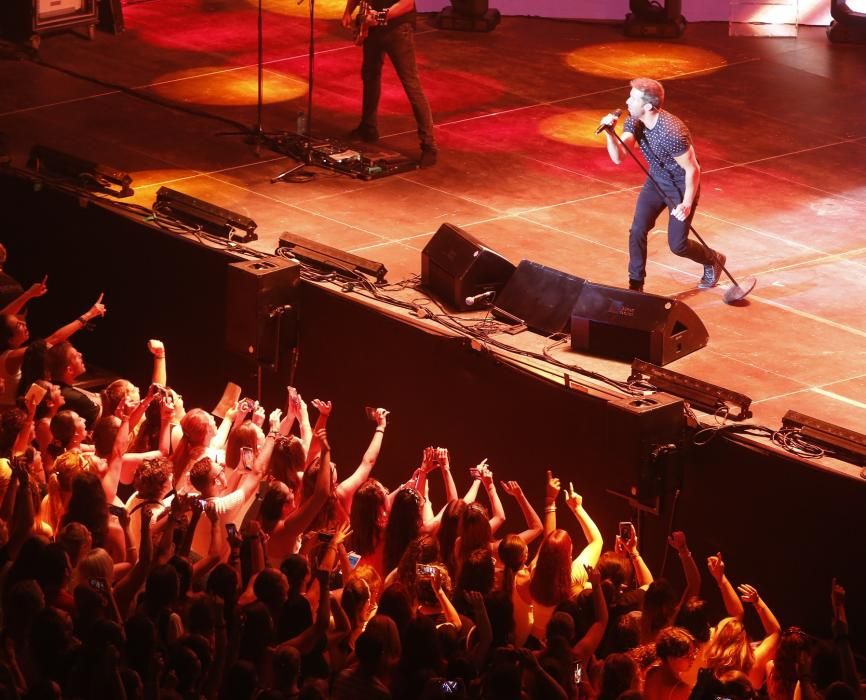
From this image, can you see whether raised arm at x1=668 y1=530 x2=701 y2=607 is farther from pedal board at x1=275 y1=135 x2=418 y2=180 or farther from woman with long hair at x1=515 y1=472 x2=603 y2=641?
pedal board at x1=275 y1=135 x2=418 y2=180

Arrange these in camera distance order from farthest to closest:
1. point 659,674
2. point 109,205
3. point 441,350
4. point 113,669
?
1. point 109,205
2. point 441,350
3. point 659,674
4. point 113,669

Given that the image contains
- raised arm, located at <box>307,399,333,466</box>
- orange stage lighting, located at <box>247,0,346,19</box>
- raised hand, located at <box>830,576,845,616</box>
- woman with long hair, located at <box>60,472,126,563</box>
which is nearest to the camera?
raised hand, located at <box>830,576,845,616</box>

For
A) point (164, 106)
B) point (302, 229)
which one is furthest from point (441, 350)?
point (164, 106)

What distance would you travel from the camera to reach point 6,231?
11227mm

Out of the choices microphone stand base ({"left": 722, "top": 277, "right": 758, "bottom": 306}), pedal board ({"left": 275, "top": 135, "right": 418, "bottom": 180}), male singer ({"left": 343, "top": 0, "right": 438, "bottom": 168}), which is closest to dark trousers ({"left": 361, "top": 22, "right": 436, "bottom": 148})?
male singer ({"left": 343, "top": 0, "right": 438, "bottom": 168})

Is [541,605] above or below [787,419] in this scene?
below

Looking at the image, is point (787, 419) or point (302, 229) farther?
point (302, 229)

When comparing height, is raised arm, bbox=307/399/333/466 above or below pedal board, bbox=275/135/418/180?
below

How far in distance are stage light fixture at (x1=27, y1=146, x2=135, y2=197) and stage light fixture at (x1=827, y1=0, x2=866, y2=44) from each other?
24.3 feet

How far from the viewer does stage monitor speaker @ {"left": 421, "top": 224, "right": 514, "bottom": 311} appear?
31.0 feet

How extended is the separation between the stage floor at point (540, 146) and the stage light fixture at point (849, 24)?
0.19 meters

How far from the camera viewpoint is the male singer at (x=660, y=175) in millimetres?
9570

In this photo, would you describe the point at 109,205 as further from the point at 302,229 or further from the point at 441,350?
the point at 441,350

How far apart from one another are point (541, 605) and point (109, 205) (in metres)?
4.76
